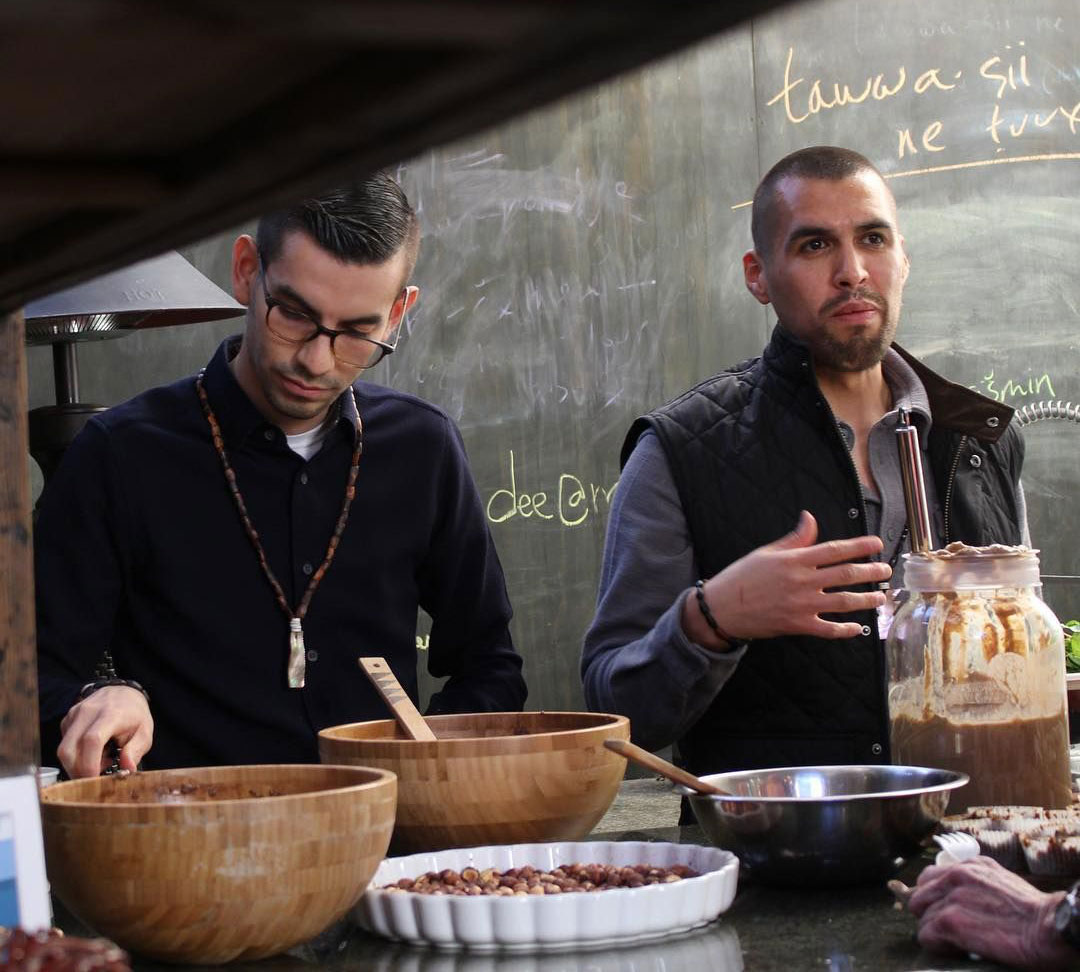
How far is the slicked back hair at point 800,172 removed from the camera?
2188mm

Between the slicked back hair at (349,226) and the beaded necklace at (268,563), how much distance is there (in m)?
0.25

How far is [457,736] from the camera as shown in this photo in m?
1.50

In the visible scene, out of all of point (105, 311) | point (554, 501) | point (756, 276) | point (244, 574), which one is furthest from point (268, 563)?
point (554, 501)

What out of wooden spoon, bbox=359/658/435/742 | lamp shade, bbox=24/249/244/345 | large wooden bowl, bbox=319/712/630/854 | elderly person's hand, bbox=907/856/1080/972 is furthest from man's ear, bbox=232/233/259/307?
elderly person's hand, bbox=907/856/1080/972

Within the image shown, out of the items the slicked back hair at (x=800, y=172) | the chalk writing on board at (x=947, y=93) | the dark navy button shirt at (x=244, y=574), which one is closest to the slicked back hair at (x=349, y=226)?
the dark navy button shirt at (x=244, y=574)

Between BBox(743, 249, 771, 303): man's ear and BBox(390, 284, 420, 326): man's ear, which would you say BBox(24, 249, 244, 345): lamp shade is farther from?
BBox(743, 249, 771, 303): man's ear

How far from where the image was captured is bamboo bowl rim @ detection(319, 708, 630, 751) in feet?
4.16

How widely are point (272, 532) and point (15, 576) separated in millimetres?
955

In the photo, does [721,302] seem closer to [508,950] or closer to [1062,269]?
[1062,269]

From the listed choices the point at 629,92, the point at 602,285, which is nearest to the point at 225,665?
the point at 602,285

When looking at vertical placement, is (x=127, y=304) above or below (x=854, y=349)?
above

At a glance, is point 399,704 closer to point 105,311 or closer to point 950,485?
point 950,485

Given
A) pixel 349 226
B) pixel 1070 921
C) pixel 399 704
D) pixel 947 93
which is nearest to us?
pixel 1070 921

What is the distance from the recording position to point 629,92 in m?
4.37
